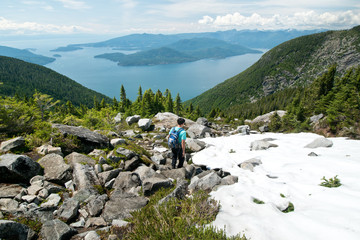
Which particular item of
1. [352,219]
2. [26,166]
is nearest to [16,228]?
[26,166]

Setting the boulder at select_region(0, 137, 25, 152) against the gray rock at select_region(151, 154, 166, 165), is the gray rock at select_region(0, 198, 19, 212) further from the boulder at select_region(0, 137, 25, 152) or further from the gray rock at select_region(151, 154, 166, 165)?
the gray rock at select_region(151, 154, 166, 165)

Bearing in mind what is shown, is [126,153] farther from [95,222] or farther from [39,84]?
[39,84]

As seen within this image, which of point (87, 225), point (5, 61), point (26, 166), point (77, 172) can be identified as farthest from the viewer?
point (5, 61)

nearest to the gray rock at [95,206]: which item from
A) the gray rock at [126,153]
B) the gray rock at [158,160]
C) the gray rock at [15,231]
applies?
the gray rock at [15,231]

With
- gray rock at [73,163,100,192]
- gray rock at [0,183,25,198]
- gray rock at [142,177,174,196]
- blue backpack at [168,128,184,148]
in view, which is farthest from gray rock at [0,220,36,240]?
blue backpack at [168,128,184,148]

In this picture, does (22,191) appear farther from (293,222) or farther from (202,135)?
(202,135)

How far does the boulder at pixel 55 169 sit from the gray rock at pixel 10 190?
83 centimetres

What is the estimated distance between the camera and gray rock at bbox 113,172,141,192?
6.48m

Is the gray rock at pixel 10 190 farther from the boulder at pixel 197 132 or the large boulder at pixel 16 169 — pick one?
the boulder at pixel 197 132

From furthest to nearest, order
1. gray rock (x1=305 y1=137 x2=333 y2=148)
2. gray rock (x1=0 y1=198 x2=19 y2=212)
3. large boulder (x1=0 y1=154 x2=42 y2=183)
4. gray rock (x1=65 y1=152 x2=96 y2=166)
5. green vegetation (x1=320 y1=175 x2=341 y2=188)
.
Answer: gray rock (x1=305 y1=137 x2=333 y2=148), gray rock (x1=65 y1=152 x2=96 y2=166), green vegetation (x1=320 y1=175 x2=341 y2=188), large boulder (x1=0 y1=154 x2=42 y2=183), gray rock (x1=0 y1=198 x2=19 y2=212)

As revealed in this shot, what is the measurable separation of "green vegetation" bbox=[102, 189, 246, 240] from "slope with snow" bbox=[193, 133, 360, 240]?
16.1 inches

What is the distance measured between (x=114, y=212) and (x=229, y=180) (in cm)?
410

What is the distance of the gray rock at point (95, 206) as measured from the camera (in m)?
4.86

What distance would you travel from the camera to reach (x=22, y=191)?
16.7ft
